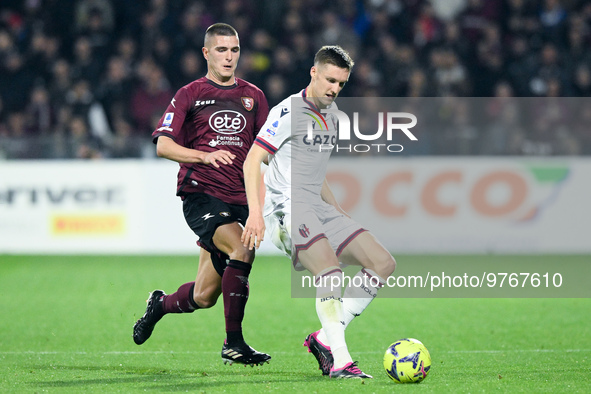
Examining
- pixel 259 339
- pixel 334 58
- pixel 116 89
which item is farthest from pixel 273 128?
pixel 116 89

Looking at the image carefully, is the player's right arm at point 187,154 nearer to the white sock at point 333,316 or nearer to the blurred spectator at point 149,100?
the white sock at point 333,316

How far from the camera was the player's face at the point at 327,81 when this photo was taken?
5.62 metres

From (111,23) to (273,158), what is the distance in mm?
11118

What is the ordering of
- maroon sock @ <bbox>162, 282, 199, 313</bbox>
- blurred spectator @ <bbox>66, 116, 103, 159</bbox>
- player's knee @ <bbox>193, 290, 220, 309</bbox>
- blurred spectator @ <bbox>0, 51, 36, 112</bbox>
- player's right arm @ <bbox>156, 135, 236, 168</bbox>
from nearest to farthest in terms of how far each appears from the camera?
1. player's right arm @ <bbox>156, 135, 236, 168</bbox>
2. player's knee @ <bbox>193, 290, 220, 309</bbox>
3. maroon sock @ <bbox>162, 282, 199, 313</bbox>
4. blurred spectator @ <bbox>66, 116, 103, 159</bbox>
5. blurred spectator @ <bbox>0, 51, 36, 112</bbox>

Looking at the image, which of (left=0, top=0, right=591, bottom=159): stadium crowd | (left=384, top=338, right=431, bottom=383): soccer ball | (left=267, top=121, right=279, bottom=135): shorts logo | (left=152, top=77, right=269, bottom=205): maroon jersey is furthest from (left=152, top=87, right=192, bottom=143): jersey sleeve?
(left=0, top=0, right=591, bottom=159): stadium crowd

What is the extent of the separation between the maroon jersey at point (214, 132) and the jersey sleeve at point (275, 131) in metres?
0.65

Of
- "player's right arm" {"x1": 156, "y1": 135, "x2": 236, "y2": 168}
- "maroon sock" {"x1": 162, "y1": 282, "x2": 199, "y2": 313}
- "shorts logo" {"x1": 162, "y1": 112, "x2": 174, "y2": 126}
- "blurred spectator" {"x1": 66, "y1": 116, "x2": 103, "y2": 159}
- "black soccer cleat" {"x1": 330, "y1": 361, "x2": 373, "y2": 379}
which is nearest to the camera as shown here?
"black soccer cleat" {"x1": 330, "y1": 361, "x2": 373, "y2": 379}


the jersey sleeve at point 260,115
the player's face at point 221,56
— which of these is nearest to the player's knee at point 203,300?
the jersey sleeve at point 260,115

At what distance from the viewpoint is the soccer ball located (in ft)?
17.3

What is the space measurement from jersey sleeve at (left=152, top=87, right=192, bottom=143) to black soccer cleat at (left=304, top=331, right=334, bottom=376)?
1.66 metres

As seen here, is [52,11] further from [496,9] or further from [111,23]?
[496,9]

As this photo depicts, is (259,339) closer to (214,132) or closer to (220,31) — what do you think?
(214,132)

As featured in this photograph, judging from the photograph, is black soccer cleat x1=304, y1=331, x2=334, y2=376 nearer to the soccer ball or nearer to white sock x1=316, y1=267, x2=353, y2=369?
white sock x1=316, y1=267, x2=353, y2=369

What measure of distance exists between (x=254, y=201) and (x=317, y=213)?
65 cm
